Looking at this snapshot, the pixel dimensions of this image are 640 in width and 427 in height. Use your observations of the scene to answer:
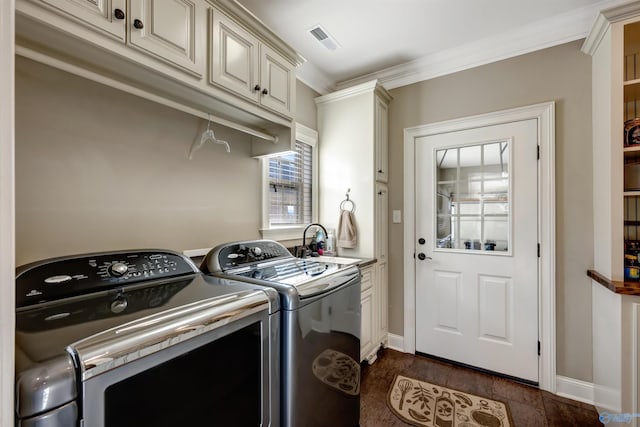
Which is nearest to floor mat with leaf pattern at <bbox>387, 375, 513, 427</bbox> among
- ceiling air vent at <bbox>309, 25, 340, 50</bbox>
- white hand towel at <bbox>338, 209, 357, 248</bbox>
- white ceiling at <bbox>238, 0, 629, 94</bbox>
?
white hand towel at <bbox>338, 209, 357, 248</bbox>

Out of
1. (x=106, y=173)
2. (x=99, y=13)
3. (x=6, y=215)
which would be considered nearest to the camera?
(x=6, y=215)

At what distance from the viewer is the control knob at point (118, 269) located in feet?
3.59

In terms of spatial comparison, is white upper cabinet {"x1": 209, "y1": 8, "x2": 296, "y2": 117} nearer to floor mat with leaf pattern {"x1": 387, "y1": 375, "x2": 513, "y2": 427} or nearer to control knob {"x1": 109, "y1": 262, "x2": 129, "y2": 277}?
control knob {"x1": 109, "y1": 262, "x2": 129, "y2": 277}

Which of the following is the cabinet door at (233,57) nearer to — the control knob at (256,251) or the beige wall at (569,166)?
the control knob at (256,251)

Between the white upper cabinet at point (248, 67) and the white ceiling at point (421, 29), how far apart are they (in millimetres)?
439

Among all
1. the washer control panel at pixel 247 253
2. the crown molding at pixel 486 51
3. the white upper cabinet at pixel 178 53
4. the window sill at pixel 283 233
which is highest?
the crown molding at pixel 486 51

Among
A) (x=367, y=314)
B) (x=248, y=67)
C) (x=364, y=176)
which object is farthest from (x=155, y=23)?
(x=367, y=314)

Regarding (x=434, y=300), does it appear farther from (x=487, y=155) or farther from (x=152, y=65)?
(x=152, y=65)

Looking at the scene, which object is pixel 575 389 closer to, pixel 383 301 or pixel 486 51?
pixel 383 301

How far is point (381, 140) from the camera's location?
2652 mm

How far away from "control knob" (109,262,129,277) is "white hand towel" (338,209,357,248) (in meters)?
1.72

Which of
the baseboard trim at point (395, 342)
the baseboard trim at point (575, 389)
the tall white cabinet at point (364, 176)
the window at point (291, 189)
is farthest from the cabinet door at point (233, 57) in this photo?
the baseboard trim at point (575, 389)

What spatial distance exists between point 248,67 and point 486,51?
196 cm

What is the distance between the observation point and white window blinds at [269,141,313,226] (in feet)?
7.72
